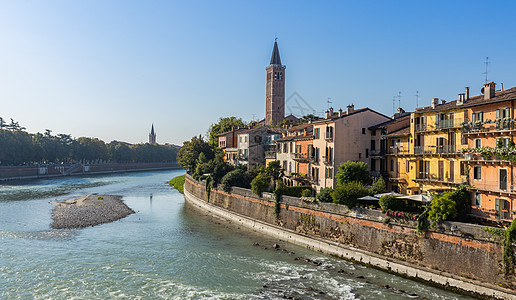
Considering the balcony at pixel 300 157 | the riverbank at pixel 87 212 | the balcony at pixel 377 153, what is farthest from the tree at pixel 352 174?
the riverbank at pixel 87 212

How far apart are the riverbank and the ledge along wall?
60.5 ft

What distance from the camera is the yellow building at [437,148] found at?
28703 millimetres

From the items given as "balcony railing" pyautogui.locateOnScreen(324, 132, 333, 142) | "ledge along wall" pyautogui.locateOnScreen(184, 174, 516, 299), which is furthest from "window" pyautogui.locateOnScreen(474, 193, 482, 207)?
"balcony railing" pyautogui.locateOnScreen(324, 132, 333, 142)

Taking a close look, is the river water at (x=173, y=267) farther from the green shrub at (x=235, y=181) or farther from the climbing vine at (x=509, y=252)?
the green shrub at (x=235, y=181)

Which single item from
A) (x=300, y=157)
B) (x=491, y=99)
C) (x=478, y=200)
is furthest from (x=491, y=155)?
(x=300, y=157)

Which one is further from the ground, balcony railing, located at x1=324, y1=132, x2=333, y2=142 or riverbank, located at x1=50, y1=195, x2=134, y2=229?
balcony railing, located at x1=324, y1=132, x2=333, y2=142

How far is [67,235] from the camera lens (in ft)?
116

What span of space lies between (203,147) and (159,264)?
47.8 metres

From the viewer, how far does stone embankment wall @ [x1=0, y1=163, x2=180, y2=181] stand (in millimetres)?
97056

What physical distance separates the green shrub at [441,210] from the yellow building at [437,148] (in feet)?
16.9

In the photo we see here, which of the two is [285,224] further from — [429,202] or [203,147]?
[203,147]

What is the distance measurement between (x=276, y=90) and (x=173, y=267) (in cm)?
9630

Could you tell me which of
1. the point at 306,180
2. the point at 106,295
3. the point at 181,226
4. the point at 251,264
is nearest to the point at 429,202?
the point at 251,264

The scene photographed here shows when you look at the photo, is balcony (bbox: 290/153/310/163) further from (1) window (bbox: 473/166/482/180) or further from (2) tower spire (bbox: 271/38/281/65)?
(2) tower spire (bbox: 271/38/281/65)
